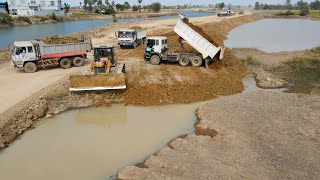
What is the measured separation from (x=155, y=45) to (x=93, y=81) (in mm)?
7507

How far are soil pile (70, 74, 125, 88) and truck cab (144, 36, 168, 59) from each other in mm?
6379

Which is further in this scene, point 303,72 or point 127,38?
point 127,38

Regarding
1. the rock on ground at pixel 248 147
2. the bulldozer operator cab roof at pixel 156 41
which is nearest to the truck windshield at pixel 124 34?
the bulldozer operator cab roof at pixel 156 41

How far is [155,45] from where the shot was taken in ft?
76.0

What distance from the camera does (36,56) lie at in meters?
21.1

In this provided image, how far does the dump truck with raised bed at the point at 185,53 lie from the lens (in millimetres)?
22094

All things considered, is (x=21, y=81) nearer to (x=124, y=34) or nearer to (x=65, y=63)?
(x=65, y=63)

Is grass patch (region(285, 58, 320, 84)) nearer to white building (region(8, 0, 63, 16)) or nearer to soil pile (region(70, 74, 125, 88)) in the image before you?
soil pile (region(70, 74, 125, 88))

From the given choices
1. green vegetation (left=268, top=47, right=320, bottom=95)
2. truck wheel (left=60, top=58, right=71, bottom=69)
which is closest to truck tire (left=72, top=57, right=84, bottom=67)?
truck wheel (left=60, top=58, right=71, bottom=69)

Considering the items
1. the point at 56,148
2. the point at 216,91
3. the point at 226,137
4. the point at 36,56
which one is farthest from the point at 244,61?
the point at 56,148

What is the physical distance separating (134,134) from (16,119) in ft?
19.2

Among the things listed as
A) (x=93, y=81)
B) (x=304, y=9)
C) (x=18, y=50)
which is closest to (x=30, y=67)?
(x=18, y=50)

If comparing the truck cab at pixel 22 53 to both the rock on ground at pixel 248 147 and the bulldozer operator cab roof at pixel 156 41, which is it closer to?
the bulldozer operator cab roof at pixel 156 41

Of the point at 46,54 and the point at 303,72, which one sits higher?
the point at 46,54
